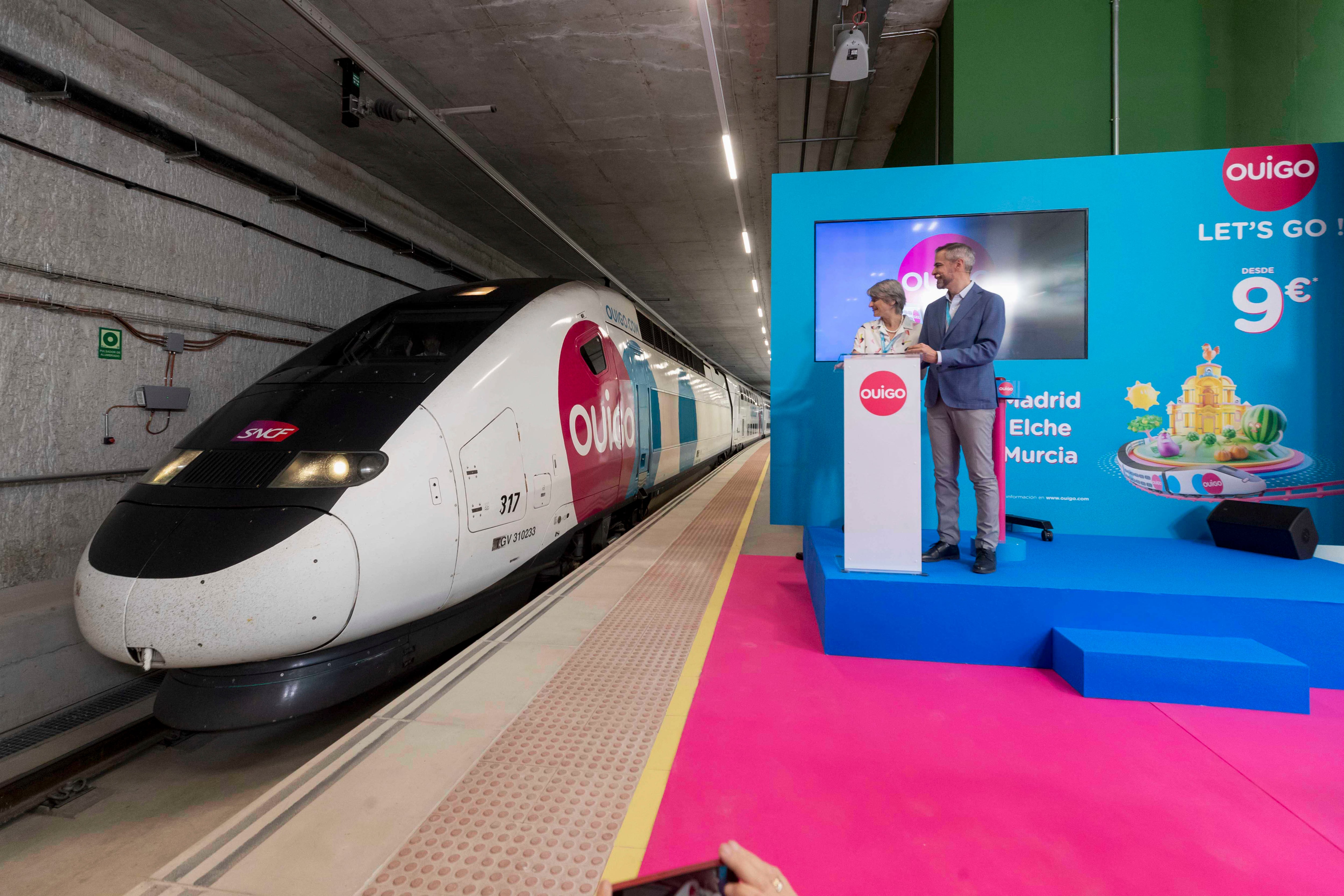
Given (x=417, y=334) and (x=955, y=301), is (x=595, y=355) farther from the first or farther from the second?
(x=955, y=301)

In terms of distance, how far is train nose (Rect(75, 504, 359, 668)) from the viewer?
2273mm

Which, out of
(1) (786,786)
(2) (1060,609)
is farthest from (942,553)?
(1) (786,786)

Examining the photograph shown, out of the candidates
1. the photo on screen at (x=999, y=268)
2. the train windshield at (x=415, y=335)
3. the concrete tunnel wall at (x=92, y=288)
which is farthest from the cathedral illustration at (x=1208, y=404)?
the concrete tunnel wall at (x=92, y=288)

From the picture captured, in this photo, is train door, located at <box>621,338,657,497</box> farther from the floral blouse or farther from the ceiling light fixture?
the floral blouse

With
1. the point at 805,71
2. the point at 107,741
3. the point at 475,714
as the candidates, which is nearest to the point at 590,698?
the point at 475,714

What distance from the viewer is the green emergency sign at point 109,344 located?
464 centimetres

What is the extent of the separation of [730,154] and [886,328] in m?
3.80

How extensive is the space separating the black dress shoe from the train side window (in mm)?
2739

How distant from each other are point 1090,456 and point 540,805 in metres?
3.85

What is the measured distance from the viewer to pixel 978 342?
2.81 meters

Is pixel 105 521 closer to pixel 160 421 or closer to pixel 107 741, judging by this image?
pixel 107 741

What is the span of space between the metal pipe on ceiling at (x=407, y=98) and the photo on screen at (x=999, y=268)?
336 centimetres

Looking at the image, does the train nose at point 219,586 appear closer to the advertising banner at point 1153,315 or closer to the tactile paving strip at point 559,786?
the tactile paving strip at point 559,786

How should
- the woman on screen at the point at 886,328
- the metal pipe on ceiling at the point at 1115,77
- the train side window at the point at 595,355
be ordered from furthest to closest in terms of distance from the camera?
1. the train side window at the point at 595,355
2. the metal pipe on ceiling at the point at 1115,77
3. the woman on screen at the point at 886,328
